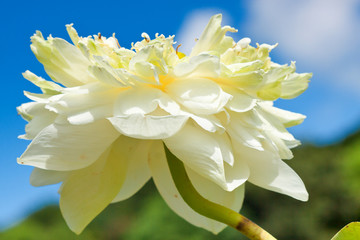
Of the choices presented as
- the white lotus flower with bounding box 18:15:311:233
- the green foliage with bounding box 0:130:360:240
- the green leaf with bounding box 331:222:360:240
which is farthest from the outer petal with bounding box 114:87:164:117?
the green foliage with bounding box 0:130:360:240

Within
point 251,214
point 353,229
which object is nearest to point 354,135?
point 251,214

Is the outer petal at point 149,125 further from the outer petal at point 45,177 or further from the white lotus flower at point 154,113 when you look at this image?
the outer petal at point 45,177

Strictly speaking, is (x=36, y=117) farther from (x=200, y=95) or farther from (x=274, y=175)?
(x=274, y=175)

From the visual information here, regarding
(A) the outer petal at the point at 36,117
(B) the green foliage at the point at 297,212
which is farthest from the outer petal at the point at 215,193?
(B) the green foliage at the point at 297,212

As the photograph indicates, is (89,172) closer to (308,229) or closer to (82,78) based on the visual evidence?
(82,78)

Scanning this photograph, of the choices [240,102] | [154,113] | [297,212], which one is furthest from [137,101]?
[297,212]

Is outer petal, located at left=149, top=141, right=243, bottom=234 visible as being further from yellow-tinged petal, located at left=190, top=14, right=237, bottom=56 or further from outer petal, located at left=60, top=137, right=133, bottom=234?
yellow-tinged petal, located at left=190, top=14, right=237, bottom=56

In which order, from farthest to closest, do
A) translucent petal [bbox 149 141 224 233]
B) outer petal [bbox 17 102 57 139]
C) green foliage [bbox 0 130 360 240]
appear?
1. green foliage [bbox 0 130 360 240]
2. translucent petal [bbox 149 141 224 233]
3. outer petal [bbox 17 102 57 139]

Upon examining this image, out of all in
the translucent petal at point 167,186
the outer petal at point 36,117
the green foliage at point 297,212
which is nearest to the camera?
the outer petal at point 36,117
